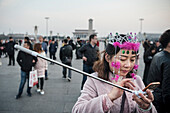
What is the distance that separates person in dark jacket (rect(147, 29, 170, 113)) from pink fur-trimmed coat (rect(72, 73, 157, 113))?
65 cm

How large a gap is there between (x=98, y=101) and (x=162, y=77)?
4.61 ft

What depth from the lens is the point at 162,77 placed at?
2.39 meters

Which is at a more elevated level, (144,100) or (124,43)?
(124,43)

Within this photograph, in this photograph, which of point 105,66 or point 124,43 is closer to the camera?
point 124,43

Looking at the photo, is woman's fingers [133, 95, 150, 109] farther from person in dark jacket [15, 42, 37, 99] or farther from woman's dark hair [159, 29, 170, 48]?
person in dark jacket [15, 42, 37, 99]

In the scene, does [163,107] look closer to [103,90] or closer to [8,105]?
[103,90]

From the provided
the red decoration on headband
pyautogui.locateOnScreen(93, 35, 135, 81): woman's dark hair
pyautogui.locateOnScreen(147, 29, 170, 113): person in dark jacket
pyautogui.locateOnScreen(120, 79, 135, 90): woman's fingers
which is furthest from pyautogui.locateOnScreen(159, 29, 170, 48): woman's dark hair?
pyautogui.locateOnScreen(120, 79, 135, 90): woman's fingers

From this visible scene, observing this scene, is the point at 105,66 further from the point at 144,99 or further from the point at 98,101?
the point at 144,99

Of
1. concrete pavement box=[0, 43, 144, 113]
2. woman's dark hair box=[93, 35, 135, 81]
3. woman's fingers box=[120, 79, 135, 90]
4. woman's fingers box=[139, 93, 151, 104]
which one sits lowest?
concrete pavement box=[0, 43, 144, 113]

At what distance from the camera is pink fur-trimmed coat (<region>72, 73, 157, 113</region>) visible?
149cm

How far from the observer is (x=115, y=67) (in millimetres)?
1672

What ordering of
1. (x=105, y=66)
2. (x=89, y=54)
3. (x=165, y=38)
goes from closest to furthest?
(x=105, y=66) < (x=165, y=38) < (x=89, y=54)

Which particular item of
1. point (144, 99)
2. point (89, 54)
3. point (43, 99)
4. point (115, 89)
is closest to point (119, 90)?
point (115, 89)

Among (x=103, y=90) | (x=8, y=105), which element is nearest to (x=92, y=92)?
(x=103, y=90)
